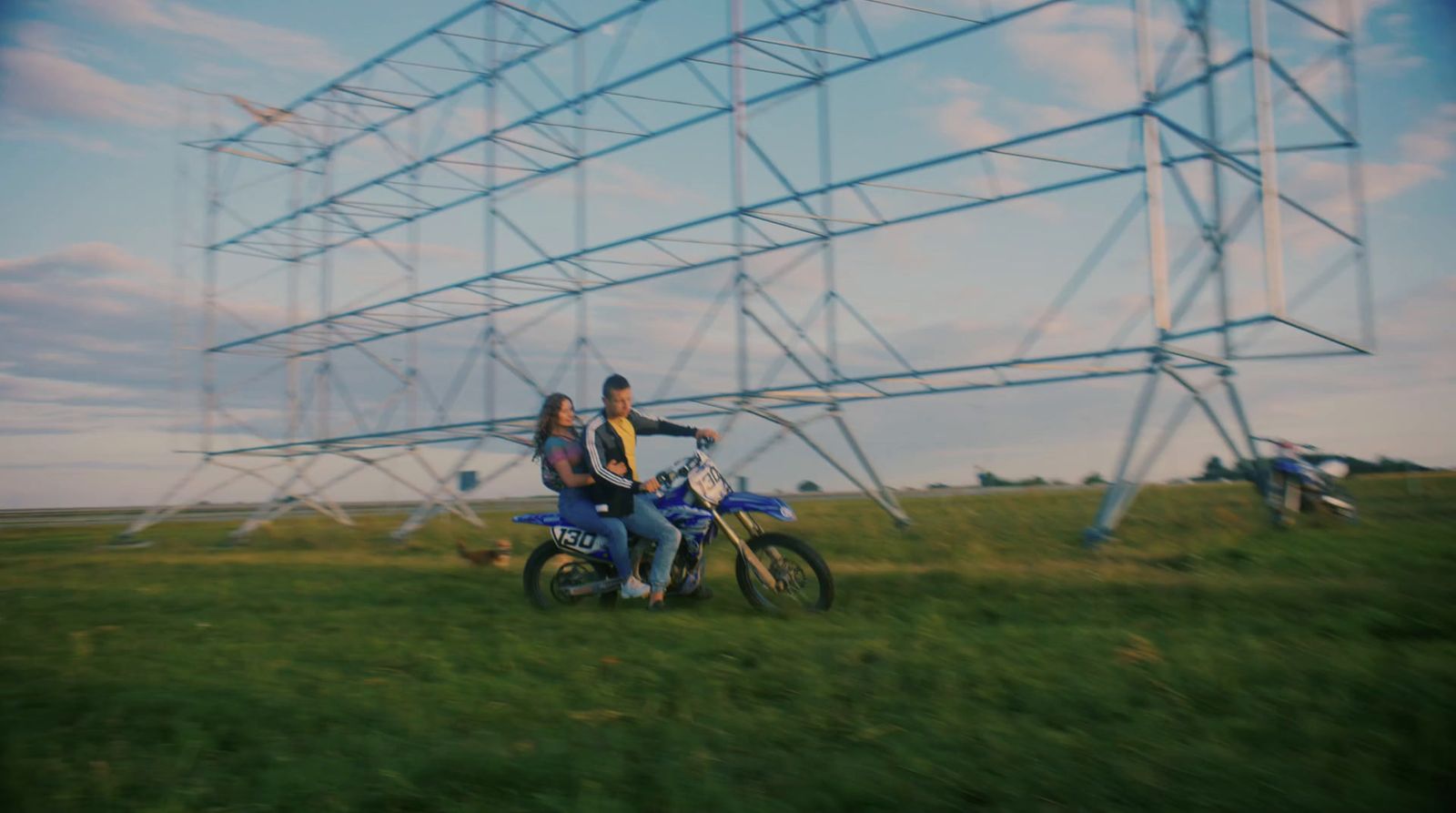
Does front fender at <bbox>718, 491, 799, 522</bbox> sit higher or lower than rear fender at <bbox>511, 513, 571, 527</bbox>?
higher

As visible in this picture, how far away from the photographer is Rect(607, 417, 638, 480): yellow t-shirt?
30.2ft

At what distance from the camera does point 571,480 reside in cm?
→ 930

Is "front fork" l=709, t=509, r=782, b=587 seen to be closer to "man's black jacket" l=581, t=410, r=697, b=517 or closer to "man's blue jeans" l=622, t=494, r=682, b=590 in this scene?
"man's blue jeans" l=622, t=494, r=682, b=590

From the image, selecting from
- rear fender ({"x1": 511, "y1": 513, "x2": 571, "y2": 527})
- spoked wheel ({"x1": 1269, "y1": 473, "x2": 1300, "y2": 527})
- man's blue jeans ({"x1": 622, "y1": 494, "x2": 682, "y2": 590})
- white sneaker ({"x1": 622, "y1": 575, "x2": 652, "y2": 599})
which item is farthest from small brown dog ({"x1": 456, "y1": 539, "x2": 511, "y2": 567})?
spoked wheel ({"x1": 1269, "y1": 473, "x2": 1300, "y2": 527})

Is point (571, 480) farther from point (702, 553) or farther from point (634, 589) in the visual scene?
point (702, 553)

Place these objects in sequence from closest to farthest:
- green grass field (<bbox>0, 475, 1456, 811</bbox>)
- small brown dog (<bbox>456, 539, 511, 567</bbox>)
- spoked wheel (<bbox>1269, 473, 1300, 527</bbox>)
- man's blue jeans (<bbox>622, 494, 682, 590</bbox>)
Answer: green grass field (<bbox>0, 475, 1456, 811</bbox>) → man's blue jeans (<bbox>622, 494, 682, 590</bbox>) → spoked wheel (<bbox>1269, 473, 1300, 527</bbox>) → small brown dog (<bbox>456, 539, 511, 567</bbox>)

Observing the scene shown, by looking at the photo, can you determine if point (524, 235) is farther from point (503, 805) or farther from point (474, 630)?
point (503, 805)

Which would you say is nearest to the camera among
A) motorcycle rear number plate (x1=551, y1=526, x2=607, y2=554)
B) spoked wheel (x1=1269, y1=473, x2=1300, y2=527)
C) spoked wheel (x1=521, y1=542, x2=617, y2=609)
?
motorcycle rear number plate (x1=551, y1=526, x2=607, y2=554)

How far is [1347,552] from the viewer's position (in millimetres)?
9836

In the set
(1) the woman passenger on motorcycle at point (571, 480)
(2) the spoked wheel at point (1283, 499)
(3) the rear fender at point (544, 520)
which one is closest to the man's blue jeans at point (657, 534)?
(1) the woman passenger on motorcycle at point (571, 480)

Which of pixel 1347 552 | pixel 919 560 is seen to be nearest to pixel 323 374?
pixel 919 560

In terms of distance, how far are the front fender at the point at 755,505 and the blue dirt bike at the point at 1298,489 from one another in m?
6.59

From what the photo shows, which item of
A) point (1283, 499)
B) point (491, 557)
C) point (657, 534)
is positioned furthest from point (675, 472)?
point (1283, 499)

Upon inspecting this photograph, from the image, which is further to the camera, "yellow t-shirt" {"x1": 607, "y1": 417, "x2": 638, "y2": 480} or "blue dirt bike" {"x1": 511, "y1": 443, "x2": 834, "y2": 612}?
"yellow t-shirt" {"x1": 607, "y1": 417, "x2": 638, "y2": 480}
